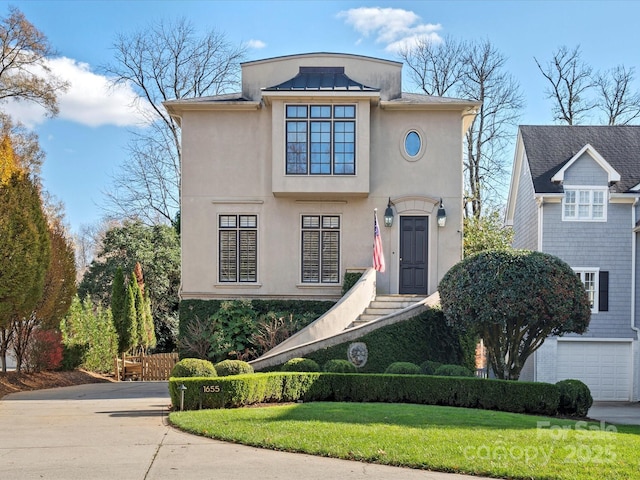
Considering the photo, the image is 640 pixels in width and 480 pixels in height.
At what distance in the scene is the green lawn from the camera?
365 inches

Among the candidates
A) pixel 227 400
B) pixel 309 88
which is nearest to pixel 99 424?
pixel 227 400

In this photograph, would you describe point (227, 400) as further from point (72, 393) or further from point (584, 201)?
point (584, 201)

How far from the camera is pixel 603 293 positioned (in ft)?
90.6

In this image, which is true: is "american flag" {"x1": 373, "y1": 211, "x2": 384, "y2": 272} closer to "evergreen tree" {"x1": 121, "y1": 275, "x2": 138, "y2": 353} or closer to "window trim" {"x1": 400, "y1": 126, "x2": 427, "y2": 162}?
"window trim" {"x1": 400, "y1": 126, "x2": 427, "y2": 162}

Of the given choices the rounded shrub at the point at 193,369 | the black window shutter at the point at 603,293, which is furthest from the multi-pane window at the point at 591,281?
the rounded shrub at the point at 193,369

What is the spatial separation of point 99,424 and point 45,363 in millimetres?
11146

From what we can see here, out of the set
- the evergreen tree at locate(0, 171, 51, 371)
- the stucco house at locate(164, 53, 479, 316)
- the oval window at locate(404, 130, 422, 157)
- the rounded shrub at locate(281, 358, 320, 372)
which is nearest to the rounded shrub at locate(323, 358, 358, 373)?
the rounded shrub at locate(281, 358, 320, 372)

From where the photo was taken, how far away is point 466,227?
30922 mm

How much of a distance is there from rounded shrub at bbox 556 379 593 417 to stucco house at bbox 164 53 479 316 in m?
7.82

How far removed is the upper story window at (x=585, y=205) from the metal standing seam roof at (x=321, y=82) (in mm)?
9460

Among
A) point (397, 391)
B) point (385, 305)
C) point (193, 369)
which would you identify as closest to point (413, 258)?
point (385, 305)

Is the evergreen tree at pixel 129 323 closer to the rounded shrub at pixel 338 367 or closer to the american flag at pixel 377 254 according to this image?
the american flag at pixel 377 254

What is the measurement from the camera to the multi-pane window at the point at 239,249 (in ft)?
77.3

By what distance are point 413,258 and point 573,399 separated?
8.48 meters
